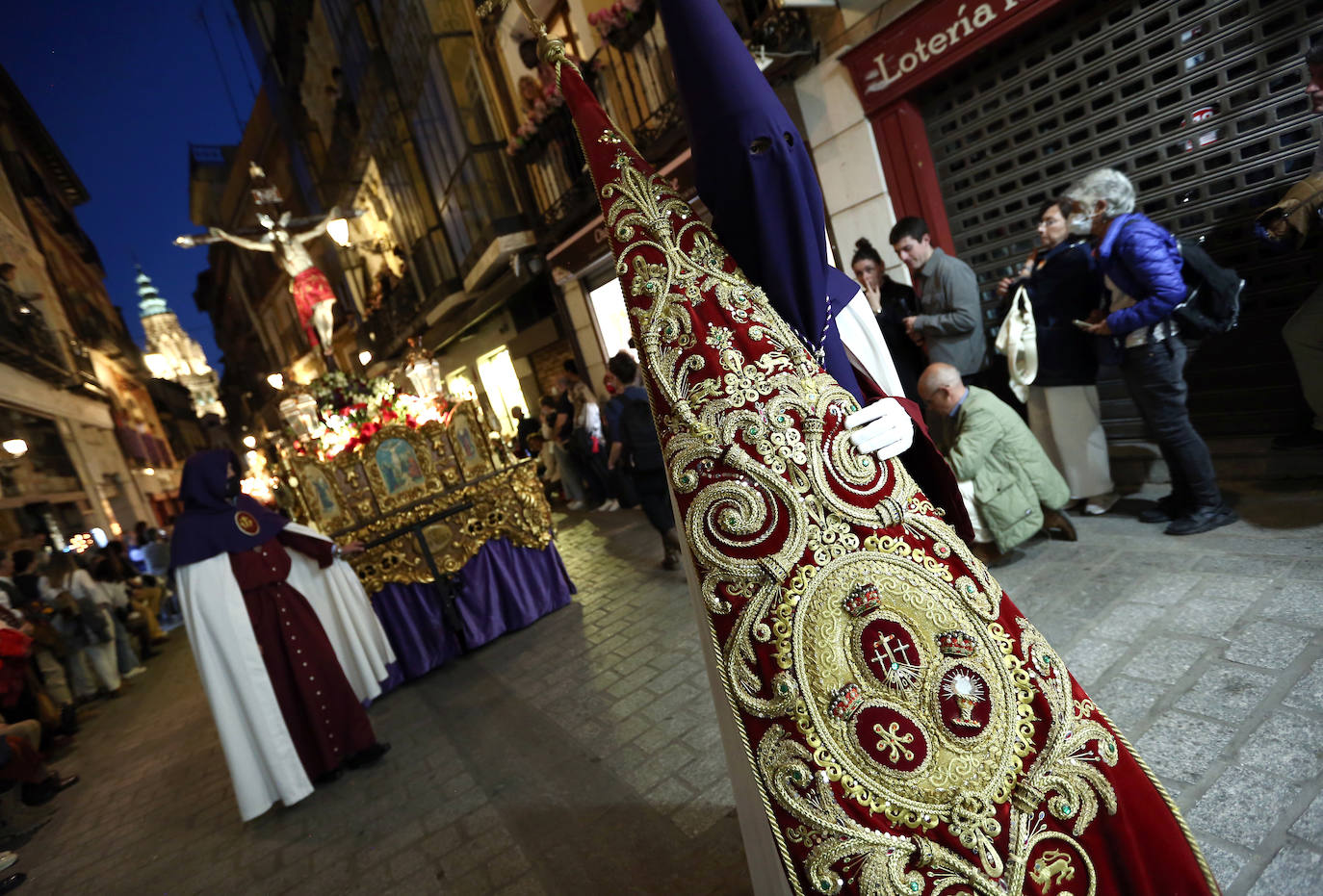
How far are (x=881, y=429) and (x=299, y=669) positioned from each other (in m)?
3.75

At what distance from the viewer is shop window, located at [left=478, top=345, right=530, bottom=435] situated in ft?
48.3

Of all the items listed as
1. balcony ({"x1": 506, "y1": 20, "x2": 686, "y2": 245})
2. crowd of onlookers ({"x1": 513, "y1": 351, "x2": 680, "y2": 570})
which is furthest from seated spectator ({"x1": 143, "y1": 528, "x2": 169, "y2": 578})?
balcony ({"x1": 506, "y1": 20, "x2": 686, "y2": 245})

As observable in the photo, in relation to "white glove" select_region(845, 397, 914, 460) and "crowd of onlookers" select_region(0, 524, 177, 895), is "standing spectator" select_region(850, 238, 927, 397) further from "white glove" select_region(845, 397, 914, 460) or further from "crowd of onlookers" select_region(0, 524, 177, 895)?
"crowd of onlookers" select_region(0, 524, 177, 895)

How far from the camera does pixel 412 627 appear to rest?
5188mm

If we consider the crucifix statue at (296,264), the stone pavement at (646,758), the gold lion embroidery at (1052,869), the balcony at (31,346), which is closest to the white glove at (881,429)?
the gold lion embroidery at (1052,869)

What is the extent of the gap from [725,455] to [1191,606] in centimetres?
271

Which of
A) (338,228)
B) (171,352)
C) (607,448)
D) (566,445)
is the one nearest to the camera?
(338,228)

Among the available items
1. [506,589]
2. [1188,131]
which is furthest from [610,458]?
[1188,131]

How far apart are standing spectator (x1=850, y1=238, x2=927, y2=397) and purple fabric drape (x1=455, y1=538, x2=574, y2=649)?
319cm

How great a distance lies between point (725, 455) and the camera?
4.32ft

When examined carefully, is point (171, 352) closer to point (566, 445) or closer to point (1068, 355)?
point (566, 445)

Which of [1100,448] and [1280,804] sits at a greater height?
[1100,448]

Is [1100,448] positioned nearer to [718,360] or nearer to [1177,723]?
[1177,723]

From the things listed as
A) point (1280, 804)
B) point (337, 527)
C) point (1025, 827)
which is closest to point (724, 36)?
point (1025, 827)
